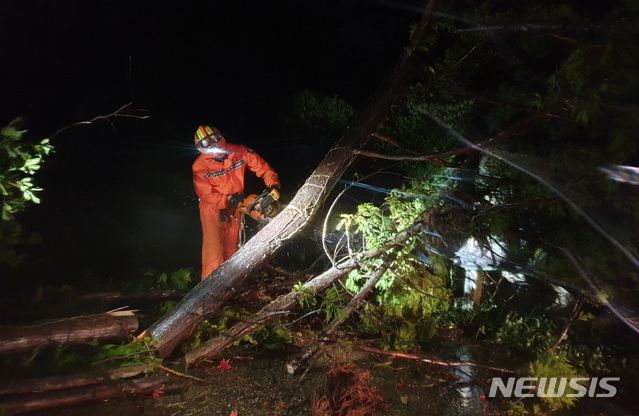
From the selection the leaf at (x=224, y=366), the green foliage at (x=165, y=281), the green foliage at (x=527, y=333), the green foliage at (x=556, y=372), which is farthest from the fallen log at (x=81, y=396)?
the green foliage at (x=527, y=333)

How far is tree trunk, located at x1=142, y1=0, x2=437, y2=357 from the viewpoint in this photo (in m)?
4.10

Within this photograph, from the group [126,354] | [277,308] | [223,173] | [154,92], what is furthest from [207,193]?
[154,92]

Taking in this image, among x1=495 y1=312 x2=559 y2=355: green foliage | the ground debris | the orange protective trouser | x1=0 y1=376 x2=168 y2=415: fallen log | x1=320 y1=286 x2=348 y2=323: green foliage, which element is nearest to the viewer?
x1=0 y1=376 x2=168 y2=415: fallen log

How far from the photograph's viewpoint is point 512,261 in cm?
467

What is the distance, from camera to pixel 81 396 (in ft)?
10.5

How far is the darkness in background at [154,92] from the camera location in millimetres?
5887

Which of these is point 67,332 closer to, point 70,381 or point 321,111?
point 70,381

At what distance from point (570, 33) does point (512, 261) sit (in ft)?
8.38

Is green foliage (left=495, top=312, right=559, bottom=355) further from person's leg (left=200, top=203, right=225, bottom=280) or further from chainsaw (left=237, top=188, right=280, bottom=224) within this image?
person's leg (left=200, top=203, right=225, bottom=280)

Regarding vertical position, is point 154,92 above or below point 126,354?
above

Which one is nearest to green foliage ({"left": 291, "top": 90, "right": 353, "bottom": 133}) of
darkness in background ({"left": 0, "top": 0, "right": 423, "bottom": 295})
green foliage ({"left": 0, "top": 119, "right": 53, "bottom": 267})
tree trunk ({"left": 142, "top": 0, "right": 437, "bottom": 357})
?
darkness in background ({"left": 0, "top": 0, "right": 423, "bottom": 295})

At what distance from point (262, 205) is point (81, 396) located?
2.79 meters

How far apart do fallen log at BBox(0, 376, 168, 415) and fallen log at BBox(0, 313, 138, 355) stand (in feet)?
1.85

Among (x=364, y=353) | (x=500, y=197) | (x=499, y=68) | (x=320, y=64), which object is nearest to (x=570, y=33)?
(x=499, y=68)
